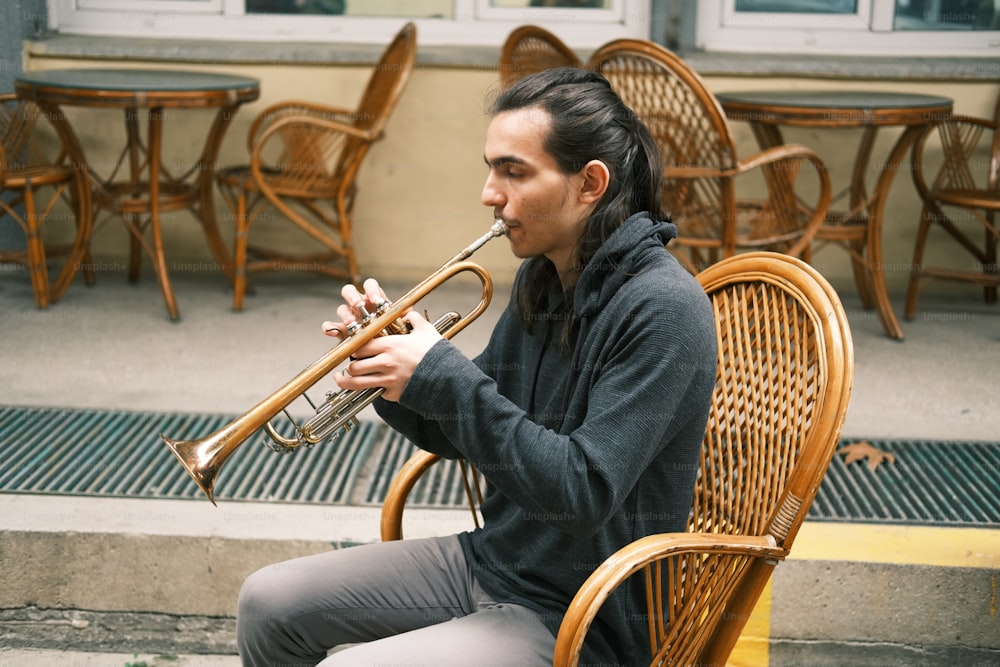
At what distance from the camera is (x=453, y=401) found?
1.63 meters

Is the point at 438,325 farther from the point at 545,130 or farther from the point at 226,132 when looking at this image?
the point at 226,132

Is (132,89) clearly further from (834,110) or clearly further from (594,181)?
(594,181)

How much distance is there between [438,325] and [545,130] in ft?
1.30

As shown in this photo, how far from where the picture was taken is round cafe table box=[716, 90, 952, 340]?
167 inches

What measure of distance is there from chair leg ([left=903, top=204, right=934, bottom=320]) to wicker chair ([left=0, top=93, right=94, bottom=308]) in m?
3.50

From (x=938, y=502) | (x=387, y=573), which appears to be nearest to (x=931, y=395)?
(x=938, y=502)

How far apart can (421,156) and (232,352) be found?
160 centimetres

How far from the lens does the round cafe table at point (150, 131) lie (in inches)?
171

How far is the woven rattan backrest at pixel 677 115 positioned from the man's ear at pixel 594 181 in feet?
6.11

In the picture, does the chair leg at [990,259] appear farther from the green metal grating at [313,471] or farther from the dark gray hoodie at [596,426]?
the dark gray hoodie at [596,426]

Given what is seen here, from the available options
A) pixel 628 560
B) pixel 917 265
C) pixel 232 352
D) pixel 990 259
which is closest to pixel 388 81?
pixel 232 352

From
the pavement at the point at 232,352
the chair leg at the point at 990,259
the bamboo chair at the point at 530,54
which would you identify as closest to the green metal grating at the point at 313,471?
the pavement at the point at 232,352

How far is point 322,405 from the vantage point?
181cm

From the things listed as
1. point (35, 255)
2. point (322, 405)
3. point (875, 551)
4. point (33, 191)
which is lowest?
point (875, 551)
